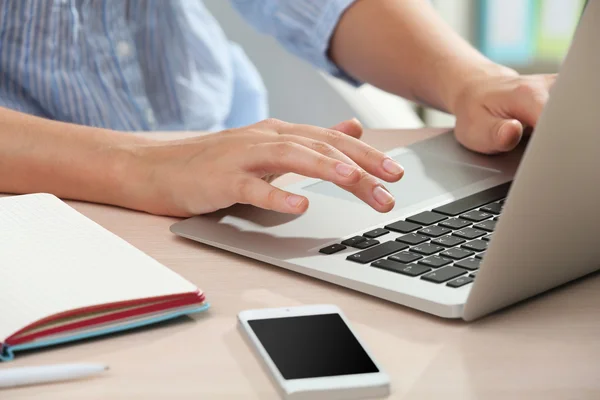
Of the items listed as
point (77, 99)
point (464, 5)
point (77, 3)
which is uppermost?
point (77, 3)

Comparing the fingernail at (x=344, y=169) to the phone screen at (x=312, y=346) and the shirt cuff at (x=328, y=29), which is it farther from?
the shirt cuff at (x=328, y=29)

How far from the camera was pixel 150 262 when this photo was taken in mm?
561

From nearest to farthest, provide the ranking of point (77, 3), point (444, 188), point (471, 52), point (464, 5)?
1. point (444, 188)
2. point (471, 52)
3. point (77, 3)
4. point (464, 5)

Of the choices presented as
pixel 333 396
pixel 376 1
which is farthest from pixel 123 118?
pixel 333 396

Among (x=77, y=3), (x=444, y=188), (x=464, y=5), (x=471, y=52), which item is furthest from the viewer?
(x=464, y=5)

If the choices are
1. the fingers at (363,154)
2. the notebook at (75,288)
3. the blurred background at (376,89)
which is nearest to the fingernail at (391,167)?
the fingers at (363,154)

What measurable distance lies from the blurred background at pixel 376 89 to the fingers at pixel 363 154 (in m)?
0.94

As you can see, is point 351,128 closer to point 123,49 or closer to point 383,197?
point 383,197

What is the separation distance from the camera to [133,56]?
121 cm

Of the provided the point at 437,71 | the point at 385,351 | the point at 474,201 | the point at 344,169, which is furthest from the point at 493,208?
the point at 437,71

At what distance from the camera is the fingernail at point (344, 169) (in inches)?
25.0

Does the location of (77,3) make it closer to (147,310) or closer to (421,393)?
(147,310)

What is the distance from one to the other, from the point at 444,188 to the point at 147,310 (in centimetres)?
31

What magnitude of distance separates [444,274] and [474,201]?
0.17 m
